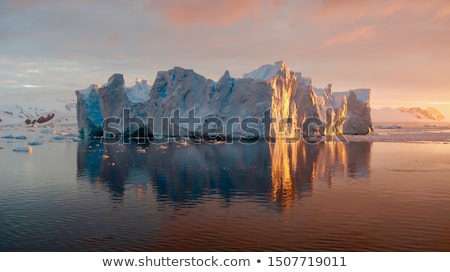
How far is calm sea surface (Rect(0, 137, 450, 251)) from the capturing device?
1067 centimetres

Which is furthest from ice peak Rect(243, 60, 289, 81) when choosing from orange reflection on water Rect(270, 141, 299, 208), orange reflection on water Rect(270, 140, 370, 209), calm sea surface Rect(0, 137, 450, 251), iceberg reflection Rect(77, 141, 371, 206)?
calm sea surface Rect(0, 137, 450, 251)

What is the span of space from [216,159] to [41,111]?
150 m

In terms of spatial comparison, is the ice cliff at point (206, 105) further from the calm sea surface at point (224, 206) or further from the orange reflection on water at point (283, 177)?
the calm sea surface at point (224, 206)

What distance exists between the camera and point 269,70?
49250 millimetres

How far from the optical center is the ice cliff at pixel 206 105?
45562 mm

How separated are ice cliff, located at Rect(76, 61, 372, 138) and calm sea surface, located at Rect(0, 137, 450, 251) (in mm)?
19129

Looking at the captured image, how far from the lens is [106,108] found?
52562 millimetres

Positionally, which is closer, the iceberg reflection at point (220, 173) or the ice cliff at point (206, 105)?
the iceberg reflection at point (220, 173)

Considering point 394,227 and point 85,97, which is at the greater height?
point 85,97

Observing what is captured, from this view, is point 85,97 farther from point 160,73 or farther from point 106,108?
point 160,73

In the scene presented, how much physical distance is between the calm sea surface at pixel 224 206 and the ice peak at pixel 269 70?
2265 centimetres

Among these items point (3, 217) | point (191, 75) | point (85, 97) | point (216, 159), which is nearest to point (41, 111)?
point (85, 97)

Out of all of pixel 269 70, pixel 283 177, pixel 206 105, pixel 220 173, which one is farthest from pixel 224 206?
pixel 269 70

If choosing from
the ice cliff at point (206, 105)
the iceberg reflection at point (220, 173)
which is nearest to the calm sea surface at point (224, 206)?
the iceberg reflection at point (220, 173)
